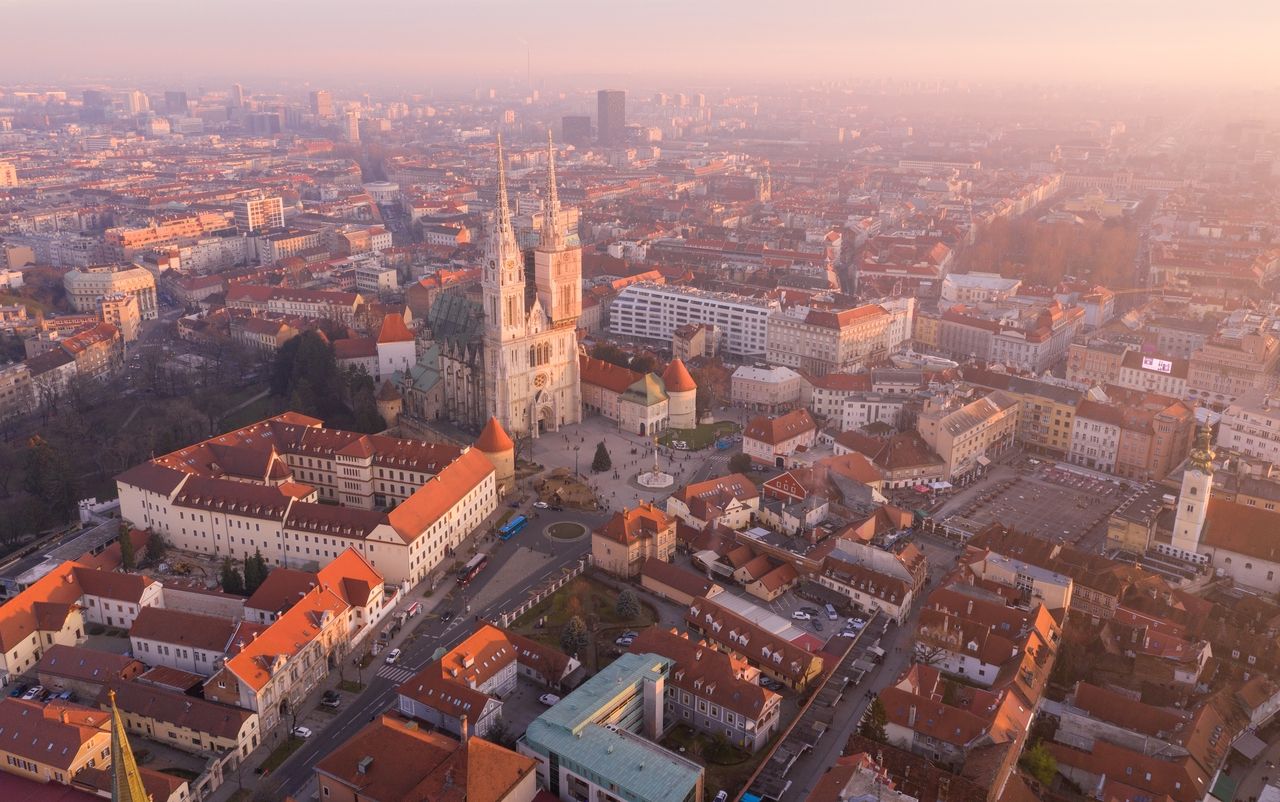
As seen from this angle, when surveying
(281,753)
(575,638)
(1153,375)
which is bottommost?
(281,753)

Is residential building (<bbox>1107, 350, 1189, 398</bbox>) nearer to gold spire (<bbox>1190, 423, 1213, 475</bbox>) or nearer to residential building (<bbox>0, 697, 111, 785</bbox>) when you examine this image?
gold spire (<bbox>1190, 423, 1213, 475</bbox>)

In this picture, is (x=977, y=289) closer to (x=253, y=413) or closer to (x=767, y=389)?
(x=767, y=389)

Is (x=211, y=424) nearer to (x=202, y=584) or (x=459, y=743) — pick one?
(x=202, y=584)

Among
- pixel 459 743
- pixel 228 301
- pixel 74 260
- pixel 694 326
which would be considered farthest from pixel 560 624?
pixel 74 260

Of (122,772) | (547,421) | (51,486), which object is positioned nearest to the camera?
(122,772)

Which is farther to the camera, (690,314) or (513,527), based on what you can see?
(690,314)

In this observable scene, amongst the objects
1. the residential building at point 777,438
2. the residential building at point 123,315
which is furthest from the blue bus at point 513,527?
the residential building at point 123,315

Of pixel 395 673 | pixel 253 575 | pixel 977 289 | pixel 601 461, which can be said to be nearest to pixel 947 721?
pixel 395 673
